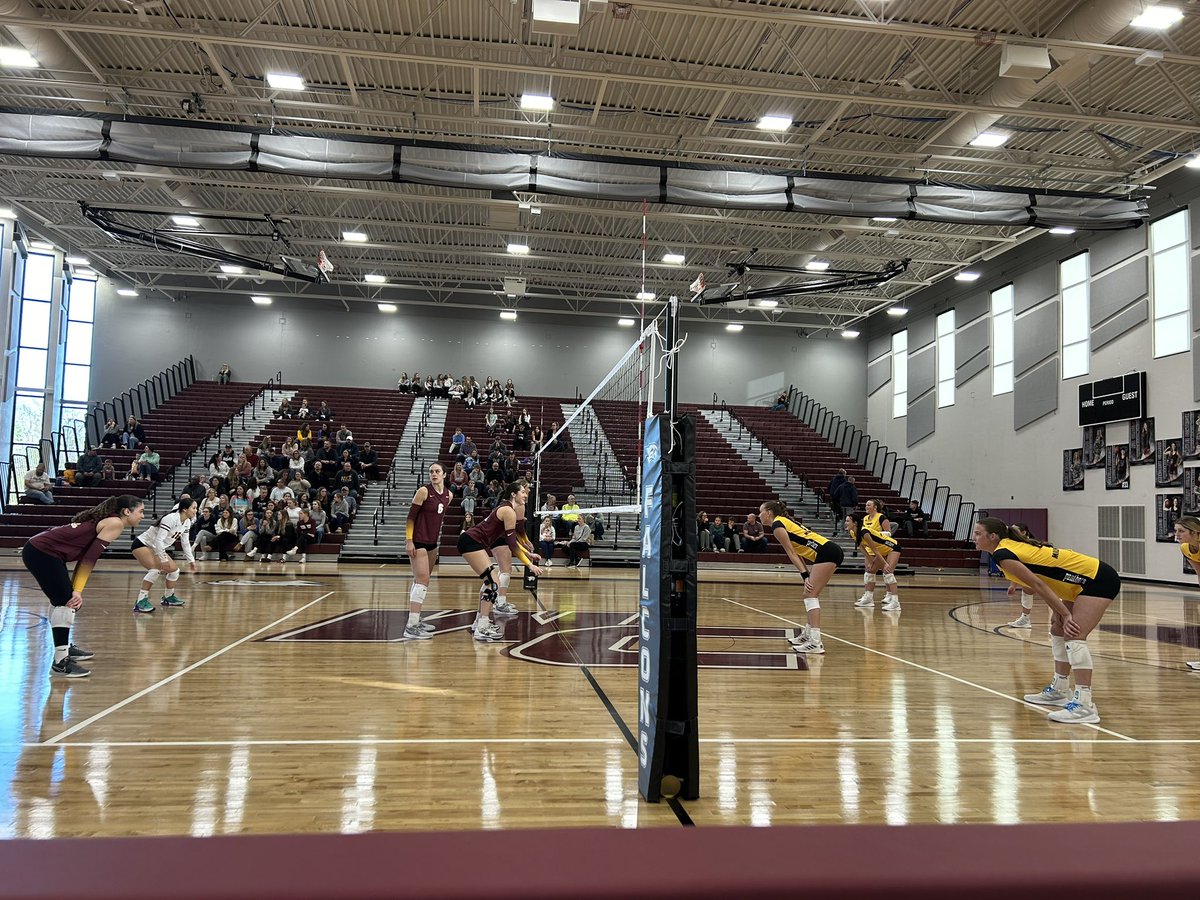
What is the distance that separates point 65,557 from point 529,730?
4.66 metres

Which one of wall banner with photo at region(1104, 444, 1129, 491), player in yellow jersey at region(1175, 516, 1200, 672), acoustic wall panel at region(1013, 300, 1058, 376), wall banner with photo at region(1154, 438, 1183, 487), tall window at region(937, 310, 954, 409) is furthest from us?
tall window at region(937, 310, 954, 409)

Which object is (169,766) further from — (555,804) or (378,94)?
(378,94)

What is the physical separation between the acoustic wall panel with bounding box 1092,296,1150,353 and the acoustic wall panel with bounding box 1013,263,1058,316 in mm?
2385

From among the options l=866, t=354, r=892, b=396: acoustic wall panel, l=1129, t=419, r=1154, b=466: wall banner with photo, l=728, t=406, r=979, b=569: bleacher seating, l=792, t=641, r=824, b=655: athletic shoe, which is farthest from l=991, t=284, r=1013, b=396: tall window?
l=792, t=641, r=824, b=655: athletic shoe

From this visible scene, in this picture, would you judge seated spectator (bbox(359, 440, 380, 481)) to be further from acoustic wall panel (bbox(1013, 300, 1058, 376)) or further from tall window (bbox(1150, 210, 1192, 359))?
tall window (bbox(1150, 210, 1192, 359))

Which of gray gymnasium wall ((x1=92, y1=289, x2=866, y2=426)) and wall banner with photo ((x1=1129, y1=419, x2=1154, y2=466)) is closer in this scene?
wall banner with photo ((x1=1129, y1=419, x2=1154, y2=466))

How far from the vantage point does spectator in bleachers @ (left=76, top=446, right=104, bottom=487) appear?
74.5 ft

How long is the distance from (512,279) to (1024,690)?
24.0 metres

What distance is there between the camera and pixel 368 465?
24.8 meters

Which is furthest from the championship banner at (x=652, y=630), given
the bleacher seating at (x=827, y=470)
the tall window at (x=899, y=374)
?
the tall window at (x=899, y=374)

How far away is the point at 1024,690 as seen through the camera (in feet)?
24.2

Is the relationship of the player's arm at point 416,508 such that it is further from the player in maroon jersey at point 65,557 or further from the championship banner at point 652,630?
the championship banner at point 652,630

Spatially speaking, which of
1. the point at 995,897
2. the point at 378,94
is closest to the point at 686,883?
the point at 995,897

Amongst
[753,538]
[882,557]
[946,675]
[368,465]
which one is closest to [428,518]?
[946,675]
